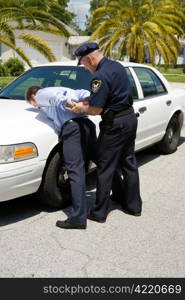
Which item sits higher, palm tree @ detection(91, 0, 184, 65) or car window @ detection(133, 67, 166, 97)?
palm tree @ detection(91, 0, 184, 65)

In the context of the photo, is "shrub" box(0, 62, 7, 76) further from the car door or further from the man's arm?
the man's arm

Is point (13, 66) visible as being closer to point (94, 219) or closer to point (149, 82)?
point (149, 82)

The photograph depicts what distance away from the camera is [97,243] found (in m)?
3.50

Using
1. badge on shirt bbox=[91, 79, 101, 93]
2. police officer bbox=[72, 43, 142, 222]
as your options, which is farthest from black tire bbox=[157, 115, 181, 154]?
badge on shirt bbox=[91, 79, 101, 93]

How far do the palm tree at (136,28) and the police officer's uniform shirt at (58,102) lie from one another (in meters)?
17.9

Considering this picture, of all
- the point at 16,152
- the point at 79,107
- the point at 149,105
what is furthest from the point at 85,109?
the point at 149,105

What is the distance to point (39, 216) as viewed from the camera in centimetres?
404

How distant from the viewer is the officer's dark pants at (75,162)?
3.70 meters

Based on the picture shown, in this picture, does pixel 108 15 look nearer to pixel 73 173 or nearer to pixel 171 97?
pixel 171 97

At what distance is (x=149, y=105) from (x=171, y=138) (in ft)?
4.58

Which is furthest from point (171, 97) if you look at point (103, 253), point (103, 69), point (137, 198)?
point (103, 253)

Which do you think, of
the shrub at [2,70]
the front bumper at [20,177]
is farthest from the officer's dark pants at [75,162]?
the shrub at [2,70]

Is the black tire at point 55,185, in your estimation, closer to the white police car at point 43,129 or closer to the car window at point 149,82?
the white police car at point 43,129

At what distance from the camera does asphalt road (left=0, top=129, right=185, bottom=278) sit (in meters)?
3.07
